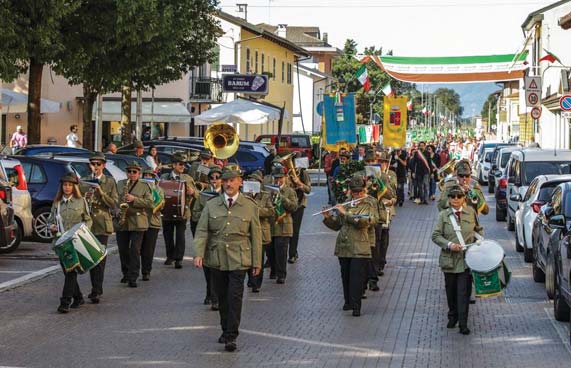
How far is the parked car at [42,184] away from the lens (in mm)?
20781

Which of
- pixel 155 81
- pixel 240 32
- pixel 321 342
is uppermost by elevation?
pixel 240 32

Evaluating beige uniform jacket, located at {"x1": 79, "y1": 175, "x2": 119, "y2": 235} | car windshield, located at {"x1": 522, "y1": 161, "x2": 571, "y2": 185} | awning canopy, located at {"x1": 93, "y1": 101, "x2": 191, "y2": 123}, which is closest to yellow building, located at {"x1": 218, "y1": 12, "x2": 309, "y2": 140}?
awning canopy, located at {"x1": 93, "y1": 101, "x2": 191, "y2": 123}

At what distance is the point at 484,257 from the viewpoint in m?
12.3

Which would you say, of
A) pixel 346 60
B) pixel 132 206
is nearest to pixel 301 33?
pixel 346 60

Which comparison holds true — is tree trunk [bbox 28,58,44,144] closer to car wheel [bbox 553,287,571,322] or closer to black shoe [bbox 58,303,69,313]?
black shoe [bbox 58,303,69,313]

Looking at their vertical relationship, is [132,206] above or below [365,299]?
above

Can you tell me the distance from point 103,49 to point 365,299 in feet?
49.8

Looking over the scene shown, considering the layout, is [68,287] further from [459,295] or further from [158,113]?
[158,113]

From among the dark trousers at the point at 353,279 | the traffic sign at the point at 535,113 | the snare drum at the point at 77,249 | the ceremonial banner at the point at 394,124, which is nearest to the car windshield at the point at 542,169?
the dark trousers at the point at 353,279

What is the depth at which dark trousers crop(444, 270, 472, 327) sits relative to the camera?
1226 centimetres

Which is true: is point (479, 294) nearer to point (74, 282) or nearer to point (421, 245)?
point (74, 282)

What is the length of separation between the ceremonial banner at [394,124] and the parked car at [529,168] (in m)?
17.3

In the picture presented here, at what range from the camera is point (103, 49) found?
28297 millimetres

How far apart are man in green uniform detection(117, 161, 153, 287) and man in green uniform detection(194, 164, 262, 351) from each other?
4.36 m
